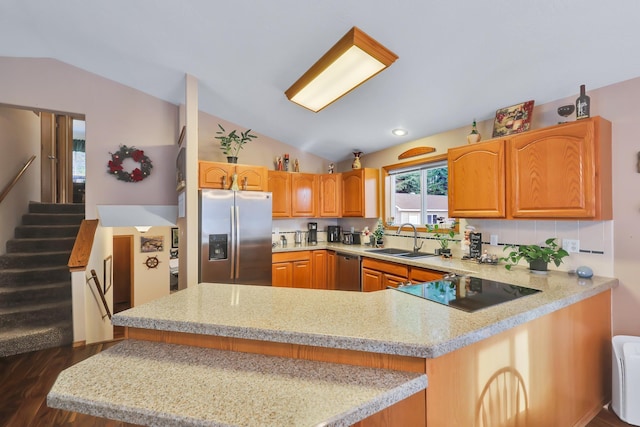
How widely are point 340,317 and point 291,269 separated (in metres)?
2.70

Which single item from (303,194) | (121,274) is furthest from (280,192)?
(121,274)

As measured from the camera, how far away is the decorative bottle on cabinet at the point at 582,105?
6.33 feet

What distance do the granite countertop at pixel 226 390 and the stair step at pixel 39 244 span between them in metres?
3.86

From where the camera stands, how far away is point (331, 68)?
2.01 m

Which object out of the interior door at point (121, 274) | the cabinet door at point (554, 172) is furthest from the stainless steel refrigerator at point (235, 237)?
the interior door at point (121, 274)

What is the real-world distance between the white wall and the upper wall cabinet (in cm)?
555

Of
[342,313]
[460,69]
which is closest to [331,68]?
[460,69]

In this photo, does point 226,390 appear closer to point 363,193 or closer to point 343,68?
point 343,68

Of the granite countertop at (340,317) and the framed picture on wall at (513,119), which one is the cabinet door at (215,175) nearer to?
the granite countertop at (340,317)

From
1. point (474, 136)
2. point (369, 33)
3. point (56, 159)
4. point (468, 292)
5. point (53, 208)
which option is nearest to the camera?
point (468, 292)

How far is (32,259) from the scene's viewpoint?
11.8 feet

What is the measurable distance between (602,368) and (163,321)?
2.82m

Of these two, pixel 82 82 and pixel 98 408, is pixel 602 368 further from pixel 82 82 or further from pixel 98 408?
pixel 82 82

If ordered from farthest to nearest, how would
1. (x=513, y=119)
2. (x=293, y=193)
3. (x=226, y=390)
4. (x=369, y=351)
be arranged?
(x=293, y=193), (x=513, y=119), (x=369, y=351), (x=226, y=390)
